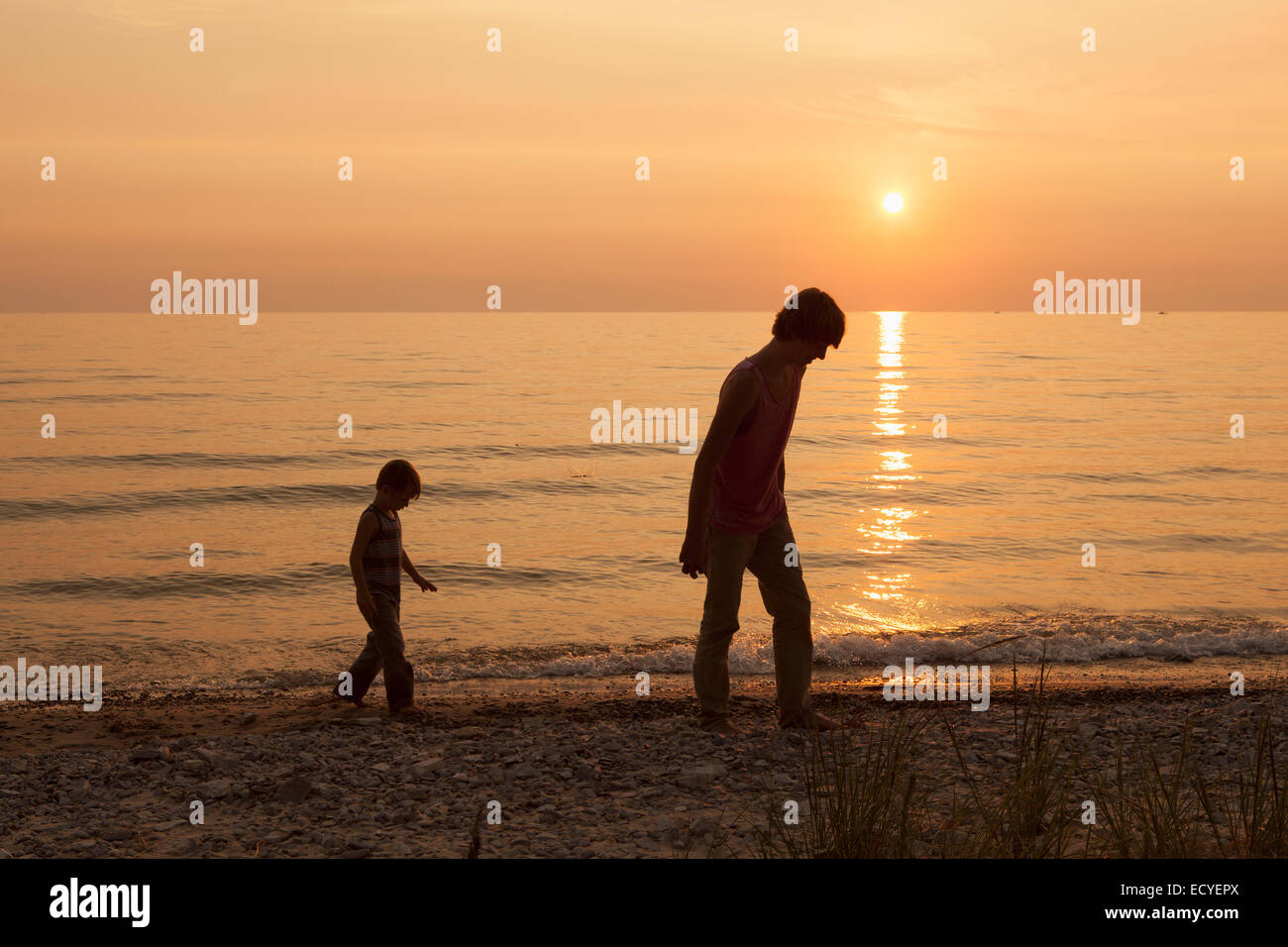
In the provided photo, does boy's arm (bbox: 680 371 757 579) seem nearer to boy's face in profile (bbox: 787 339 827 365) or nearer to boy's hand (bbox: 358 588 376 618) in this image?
boy's face in profile (bbox: 787 339 827 365)

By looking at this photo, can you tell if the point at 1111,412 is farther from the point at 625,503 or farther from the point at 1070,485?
the point at 625,503

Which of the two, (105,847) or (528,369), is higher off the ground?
(528,369)

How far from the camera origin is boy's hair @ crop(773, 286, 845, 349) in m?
5.48

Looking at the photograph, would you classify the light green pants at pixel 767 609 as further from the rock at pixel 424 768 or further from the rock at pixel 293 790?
the rock at pixel 293 790

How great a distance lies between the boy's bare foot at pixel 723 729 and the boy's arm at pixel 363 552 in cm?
235

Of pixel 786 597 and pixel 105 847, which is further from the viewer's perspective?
pixel 786 597

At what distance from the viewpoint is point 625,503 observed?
21.1 m

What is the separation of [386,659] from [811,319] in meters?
3.84

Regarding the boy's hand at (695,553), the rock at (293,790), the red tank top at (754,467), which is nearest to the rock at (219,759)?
the rock at (293,790)

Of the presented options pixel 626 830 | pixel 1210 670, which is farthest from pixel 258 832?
pixel 1210 670

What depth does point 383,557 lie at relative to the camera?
23.2ft

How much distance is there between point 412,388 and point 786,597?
4001 cm
